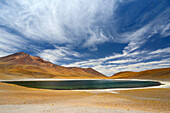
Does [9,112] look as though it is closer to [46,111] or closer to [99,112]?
[46,111]

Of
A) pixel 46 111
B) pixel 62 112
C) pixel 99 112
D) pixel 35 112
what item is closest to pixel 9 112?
pixel 35 112

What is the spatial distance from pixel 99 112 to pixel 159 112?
17.9ft

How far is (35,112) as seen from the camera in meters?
8.34

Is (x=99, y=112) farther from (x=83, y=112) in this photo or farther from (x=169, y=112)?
(x=169, y=112)

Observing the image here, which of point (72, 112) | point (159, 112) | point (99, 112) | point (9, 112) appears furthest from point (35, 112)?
point (159, 112)

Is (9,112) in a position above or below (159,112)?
below

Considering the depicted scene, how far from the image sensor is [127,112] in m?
8.57

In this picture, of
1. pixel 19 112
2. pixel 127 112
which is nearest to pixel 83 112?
pixel 127 112

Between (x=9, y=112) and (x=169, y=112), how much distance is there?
13907 mm

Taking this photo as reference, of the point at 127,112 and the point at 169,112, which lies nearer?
the point at 127,112

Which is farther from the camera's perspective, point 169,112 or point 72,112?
point 169,112

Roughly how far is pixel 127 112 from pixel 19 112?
8710 millimetres

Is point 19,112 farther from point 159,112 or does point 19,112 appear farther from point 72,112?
point 159,112

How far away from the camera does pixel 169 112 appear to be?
9.59 metres
